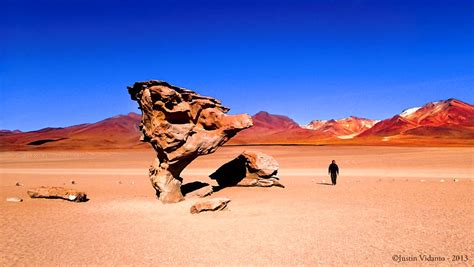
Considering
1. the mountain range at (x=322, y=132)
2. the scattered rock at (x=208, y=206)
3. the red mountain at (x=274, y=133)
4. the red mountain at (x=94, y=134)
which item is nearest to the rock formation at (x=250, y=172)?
the scattered rock at (x=208, y=206)

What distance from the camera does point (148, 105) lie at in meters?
17.9

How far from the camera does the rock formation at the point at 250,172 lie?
2238 centimetres

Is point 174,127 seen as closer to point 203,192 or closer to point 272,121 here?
point 203,192

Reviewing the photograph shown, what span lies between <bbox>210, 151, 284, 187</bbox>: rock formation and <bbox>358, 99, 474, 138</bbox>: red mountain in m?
92.9

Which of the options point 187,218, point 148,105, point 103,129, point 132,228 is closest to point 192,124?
point 148,105

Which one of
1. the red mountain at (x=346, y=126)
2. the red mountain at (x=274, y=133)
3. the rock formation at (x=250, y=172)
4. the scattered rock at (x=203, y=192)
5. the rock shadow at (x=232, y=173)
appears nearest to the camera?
the scattered rock at (x=203, y=192)

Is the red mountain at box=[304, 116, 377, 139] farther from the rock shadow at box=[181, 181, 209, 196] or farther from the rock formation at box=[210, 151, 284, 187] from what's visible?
the rock shadow at box=[181, 181, 209, 196]

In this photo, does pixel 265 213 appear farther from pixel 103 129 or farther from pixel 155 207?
pixel 103 129

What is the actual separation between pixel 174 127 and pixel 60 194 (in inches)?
268

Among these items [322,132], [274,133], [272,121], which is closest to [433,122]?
[322,132]

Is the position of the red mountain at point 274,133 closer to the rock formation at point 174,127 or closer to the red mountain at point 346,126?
the red mountain at point 346,126

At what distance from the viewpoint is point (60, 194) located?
18500 millimetres

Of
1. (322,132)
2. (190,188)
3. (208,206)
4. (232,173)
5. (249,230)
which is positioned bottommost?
(249,230)

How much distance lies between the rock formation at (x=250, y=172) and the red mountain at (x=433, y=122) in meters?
92.9
